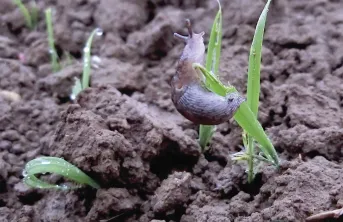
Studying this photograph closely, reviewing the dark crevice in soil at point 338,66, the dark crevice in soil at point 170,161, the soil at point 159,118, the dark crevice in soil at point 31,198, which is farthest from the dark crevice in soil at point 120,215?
the dark crevice in soil at point 338,66

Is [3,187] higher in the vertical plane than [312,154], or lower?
lower

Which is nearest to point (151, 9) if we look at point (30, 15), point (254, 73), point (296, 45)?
point (30, 15)

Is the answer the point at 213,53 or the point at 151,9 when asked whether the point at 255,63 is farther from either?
the point at 151,9

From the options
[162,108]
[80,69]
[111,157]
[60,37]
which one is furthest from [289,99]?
[60,37]

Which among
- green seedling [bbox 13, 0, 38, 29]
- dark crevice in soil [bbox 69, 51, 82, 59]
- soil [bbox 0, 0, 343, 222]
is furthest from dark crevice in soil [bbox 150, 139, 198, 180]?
green seedling [bbox 13, 0, 38, 29]

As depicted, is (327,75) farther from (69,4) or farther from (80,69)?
(69,4)

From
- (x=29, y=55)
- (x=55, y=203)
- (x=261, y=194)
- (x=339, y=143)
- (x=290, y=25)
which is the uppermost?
(x=290, y=25)
